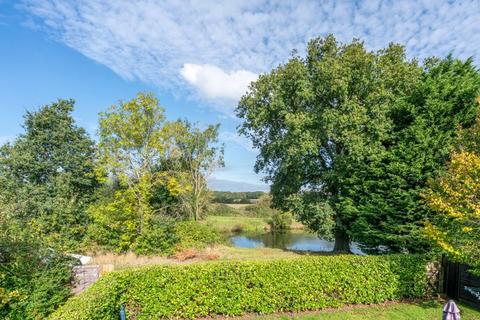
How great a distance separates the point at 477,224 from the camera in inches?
311

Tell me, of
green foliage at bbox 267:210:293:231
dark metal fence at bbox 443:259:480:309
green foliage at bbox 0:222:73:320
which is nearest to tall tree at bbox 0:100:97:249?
green foliage at bbox 0:222:73:320

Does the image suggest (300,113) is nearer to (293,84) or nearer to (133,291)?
(293,84)

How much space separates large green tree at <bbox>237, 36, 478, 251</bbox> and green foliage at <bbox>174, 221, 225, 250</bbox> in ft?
15.6

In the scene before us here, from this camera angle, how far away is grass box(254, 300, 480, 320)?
817 centimetres

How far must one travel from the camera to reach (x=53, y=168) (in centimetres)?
1819

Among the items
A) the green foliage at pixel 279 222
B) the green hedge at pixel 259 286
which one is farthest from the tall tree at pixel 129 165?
the green foliage at pixel 279 222

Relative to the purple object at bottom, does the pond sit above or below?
below

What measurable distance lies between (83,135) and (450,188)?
19.8 meters

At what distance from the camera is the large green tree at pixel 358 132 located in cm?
1257

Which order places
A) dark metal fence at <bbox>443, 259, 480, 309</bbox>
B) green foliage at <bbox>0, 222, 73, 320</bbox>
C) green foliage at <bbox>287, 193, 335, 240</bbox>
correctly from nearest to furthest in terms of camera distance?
green foliage at <bbox>0, 222, 73, 320</bbox> < dark metal fence at <bbox>443, 259, 480, 309</bbox> < green foliage at <bbox>287, 193, 335, 240</bbox>

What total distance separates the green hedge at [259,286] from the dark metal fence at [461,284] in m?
1.51

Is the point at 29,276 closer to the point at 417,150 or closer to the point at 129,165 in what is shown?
the point at 129,165

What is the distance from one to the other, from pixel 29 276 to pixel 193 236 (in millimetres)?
10412

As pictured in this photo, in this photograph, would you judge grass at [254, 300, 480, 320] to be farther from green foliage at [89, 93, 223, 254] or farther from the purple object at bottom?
green foliage at [89, 93, 223, 254]
